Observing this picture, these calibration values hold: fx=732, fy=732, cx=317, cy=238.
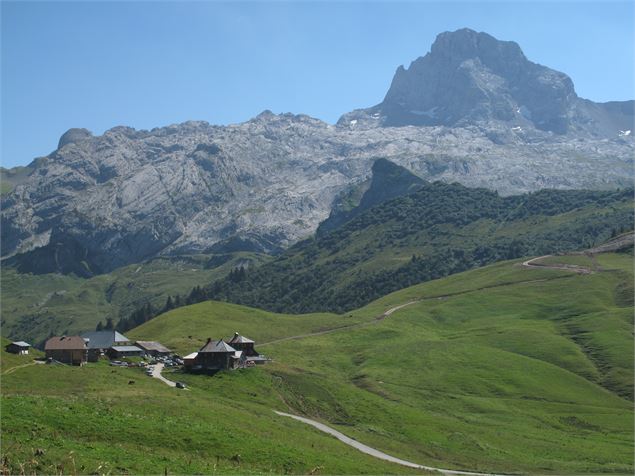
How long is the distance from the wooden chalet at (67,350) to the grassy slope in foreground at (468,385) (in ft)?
73.1

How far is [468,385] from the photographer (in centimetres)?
14738

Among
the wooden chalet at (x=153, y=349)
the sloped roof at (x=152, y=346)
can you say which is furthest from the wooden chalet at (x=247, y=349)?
the sloped roof at (x=152, y=346)

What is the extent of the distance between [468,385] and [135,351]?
65.9m

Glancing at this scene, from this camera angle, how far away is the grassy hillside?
60438 millimetres

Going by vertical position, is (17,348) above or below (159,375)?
below

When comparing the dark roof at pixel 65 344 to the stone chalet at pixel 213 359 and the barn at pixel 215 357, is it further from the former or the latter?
the barn at pixel 215 357

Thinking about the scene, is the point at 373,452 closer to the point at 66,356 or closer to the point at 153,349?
the point at 66,356

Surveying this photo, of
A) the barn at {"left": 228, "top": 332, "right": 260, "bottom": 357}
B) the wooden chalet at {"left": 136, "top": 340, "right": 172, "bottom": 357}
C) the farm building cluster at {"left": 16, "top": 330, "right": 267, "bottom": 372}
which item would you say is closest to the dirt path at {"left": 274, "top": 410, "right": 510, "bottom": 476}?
the farm building cluster at {"left": 16, "top": 330, "right": 267, "bottom": 372}

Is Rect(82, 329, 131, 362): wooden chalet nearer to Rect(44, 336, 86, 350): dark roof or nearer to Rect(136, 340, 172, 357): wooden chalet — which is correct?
Rect(136, 340, 172, 357): wooden chalet

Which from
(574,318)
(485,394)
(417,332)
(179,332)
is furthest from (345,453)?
(574,318)

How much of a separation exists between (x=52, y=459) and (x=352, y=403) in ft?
240

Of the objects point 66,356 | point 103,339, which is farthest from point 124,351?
point 66,356

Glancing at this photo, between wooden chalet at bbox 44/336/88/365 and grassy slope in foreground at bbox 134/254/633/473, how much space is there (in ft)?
73.1

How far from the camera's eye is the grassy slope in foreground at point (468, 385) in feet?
337
